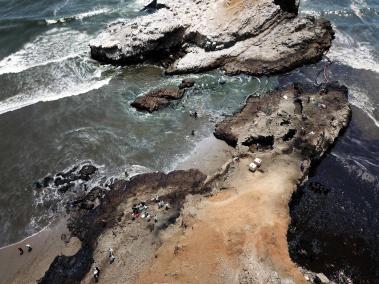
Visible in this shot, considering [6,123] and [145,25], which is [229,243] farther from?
[145,25]

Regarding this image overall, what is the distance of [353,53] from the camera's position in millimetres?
44969

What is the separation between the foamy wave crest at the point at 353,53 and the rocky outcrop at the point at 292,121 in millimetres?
6282

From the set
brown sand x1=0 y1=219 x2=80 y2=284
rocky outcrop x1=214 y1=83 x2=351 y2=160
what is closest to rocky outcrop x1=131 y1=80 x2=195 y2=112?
A: rocky outcrop x1=214 y1=83 x2=351 y2=160

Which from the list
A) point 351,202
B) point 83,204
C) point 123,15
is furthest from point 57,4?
point 351,202

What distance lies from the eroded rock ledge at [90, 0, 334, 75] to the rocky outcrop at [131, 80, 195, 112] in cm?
343

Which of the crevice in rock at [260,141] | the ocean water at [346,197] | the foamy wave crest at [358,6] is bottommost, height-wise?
the ocean water at [346,197]

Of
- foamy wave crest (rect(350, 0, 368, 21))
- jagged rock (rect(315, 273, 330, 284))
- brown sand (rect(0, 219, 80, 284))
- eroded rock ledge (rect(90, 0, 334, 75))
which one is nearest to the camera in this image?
jagged rock (rect(315, 273, 330, 284))

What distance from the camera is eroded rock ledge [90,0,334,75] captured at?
41.8m

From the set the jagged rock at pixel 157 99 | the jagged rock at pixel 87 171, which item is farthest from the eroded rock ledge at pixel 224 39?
the jagged rock at pixel 87 171

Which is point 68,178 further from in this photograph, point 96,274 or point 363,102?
point 363,102

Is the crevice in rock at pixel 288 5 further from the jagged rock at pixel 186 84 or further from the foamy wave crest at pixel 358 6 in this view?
the jagged rock at pixel 186 84

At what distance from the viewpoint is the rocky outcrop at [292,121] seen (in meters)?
32.2

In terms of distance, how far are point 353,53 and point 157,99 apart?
23.2m

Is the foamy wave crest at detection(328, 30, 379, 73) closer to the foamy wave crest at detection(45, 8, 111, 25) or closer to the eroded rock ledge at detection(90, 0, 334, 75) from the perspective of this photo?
the eroded rock ledge at detection(90, 0, 334, 75)
